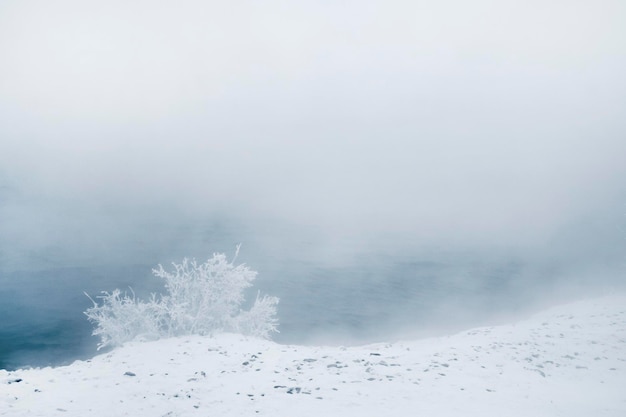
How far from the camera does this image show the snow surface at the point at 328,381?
12312 millimetres

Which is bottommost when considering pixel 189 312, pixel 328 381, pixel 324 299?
pixel 328 381

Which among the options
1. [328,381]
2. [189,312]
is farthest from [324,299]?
[328,381]

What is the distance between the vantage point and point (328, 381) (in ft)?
46.4

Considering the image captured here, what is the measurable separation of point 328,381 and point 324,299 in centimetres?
4013

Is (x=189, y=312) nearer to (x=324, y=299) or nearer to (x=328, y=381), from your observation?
(x=328, y=381)

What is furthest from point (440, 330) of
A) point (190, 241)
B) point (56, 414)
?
point (190, 241)

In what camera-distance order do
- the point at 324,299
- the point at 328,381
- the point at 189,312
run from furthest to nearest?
1. the point at 324,299
2. the point at 189,312
3. the point at 328,381

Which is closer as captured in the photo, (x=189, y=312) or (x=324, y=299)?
(x=189, y=312)

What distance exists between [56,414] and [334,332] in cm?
3293

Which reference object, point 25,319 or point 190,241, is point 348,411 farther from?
point 190,241

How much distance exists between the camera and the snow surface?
12.3 metres

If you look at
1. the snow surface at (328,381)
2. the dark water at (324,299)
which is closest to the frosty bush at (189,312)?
the snow surface at (328,381)

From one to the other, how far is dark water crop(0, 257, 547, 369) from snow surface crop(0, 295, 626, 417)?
2147 centimetres

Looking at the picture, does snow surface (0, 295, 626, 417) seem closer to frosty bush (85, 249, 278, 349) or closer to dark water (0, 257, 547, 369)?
frosty bush (85, 249, 278, 349)
